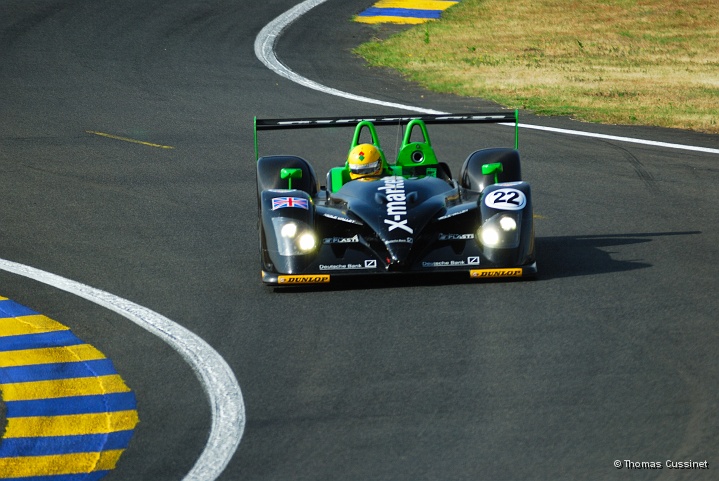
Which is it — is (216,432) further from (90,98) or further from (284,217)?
(90,98)

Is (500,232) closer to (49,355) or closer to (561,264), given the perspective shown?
(561,264)

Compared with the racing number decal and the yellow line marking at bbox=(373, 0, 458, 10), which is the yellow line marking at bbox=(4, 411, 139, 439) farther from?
the yellow line marking at bbox=(373, 0, 458, 10)

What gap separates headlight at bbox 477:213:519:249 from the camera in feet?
34.5

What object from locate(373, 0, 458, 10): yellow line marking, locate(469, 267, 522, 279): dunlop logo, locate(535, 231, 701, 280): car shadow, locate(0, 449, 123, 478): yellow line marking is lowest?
locate(373, 0, 458, 10): yellow line marking

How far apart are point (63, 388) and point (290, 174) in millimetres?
4085

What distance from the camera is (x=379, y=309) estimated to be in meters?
A: 10.0

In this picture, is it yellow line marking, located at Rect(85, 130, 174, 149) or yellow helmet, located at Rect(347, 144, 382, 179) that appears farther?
yellow line marking, located at Rect(85, 130, 174, 149)

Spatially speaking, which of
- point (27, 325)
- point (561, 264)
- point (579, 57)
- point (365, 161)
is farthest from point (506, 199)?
point (579, 57)

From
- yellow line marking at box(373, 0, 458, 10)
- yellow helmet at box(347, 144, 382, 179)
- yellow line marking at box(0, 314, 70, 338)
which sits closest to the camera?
yellow line marking at box(0, 314, 70, 338)

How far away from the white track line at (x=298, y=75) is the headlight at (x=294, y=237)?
7910 mm

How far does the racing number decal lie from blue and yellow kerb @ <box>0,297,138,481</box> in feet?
12.1

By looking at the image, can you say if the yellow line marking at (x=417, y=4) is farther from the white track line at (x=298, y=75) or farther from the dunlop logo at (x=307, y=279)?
the dunlop logo at (x=307, y=279)

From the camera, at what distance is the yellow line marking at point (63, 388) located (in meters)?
8.48

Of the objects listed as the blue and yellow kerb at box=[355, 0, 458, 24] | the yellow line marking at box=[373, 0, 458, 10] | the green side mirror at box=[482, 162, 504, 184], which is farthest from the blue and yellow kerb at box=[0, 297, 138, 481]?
the yellow line marking at box=[373, 0, 458, 10]
